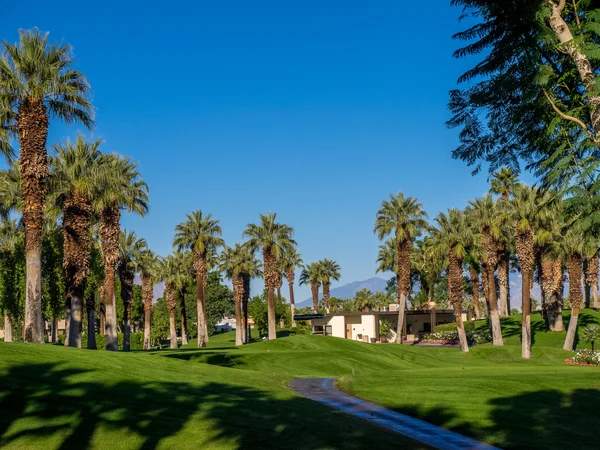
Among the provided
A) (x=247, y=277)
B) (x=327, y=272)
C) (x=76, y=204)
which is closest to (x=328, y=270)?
(x=327, y=272)

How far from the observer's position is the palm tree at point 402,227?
76062 mm

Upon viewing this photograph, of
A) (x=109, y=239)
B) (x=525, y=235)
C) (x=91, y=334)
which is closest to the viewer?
(x=109, y=239)

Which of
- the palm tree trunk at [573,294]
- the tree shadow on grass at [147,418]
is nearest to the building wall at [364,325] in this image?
the palm tree trunk at [573,294]

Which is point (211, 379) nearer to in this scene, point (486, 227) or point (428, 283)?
point (486, 227)

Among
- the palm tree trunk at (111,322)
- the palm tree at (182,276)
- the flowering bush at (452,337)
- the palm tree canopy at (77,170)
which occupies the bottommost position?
the flowering bush at (452,337)

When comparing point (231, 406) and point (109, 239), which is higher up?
point (109, 239)

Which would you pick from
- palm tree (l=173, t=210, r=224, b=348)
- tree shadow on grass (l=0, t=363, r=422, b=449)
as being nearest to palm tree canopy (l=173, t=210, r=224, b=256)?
palm tree (l=173, t=210, r=224, b=348)

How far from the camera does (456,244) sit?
66125 mm

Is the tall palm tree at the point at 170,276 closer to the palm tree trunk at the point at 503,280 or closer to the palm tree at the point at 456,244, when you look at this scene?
the palm tree at the point at 456,244

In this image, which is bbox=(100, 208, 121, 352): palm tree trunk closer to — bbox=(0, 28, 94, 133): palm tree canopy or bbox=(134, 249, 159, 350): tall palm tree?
bbox=(0, 28, 94, 133): palm tree canopy

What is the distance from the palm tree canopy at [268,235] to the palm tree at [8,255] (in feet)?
88.2

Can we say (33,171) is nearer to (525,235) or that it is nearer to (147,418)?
(147,418)

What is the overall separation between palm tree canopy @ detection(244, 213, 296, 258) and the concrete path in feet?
158

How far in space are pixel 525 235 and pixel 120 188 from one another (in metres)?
38.1
